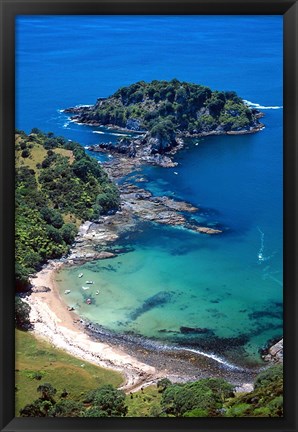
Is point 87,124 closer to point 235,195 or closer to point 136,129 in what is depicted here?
point 136,129

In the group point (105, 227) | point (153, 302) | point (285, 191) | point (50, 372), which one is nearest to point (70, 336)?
point (50, 372)

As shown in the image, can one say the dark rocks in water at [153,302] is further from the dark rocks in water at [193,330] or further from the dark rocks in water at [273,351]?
the dark rocks in water at [273,351]

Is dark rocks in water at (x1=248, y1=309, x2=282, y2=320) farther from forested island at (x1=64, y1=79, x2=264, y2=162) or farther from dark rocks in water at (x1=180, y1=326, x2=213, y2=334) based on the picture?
forested island at (x1=64, y1=79, x2=264, y2=162)

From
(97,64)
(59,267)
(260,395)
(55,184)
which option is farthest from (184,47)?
(260,395)

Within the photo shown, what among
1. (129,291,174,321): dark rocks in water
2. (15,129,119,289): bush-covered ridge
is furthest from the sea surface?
(15,129,119,289): bush-covered ridge

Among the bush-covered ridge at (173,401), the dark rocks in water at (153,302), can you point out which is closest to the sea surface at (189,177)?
the dark rocks in water at (153,302)

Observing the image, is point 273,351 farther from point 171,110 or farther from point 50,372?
point 171,110
